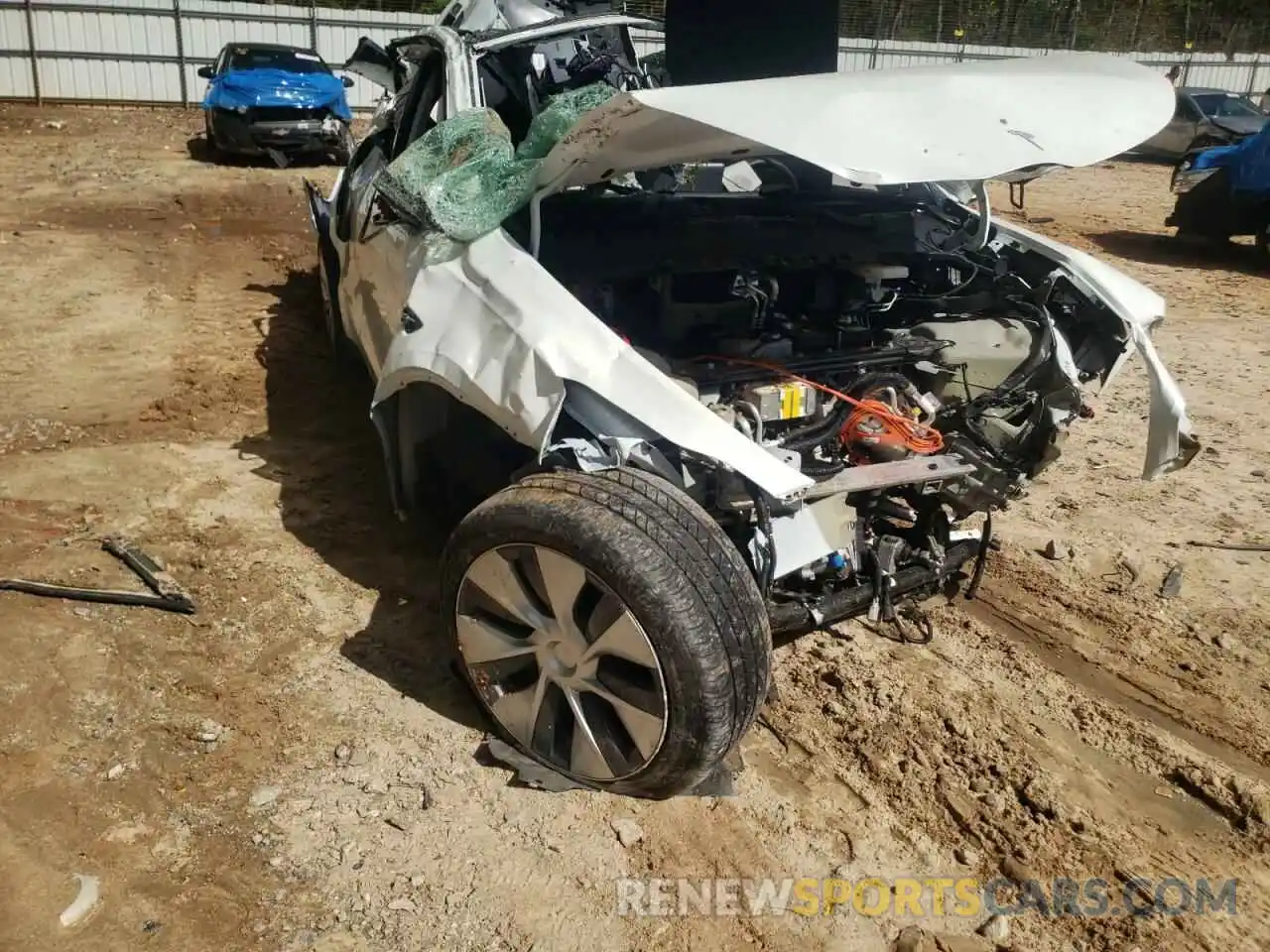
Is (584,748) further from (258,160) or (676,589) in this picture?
(258,160)

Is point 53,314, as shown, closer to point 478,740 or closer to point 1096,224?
point 478,740

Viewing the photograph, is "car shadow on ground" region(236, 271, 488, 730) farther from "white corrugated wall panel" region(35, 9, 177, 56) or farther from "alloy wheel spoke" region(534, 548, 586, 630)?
"white corrugated wall panel" region(35, 9, 177, 56)

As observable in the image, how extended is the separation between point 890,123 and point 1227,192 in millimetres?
9950

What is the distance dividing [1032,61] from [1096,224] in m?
10.9

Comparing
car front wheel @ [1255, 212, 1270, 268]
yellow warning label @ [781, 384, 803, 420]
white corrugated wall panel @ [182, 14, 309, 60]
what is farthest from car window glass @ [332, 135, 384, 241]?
white corrugated wall panel @ [182, 14, 309, 60]

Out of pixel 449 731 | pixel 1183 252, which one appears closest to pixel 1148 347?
pixel 449 731

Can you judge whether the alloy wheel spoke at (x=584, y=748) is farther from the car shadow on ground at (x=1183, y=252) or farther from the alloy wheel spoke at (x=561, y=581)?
the car shadow on ground at (x=1183, y=252)

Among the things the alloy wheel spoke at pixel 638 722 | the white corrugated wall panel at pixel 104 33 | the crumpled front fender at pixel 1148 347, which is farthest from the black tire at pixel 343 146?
the alloy wheel spoke at pixel 638 722

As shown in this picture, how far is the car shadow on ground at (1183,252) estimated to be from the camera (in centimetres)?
1091

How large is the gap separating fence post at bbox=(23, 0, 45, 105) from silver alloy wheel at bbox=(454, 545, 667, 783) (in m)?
20.6

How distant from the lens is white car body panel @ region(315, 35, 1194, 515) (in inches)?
104

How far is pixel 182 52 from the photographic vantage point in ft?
64.8

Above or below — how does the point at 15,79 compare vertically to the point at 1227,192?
above

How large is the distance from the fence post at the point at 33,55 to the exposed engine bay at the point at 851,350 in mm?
19589
